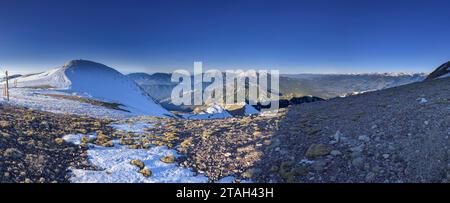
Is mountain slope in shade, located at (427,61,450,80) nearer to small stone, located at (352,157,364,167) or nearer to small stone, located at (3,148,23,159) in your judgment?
small stone, located at (352,157,364,167)

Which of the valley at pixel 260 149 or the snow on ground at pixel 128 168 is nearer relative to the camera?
the valley at pixel 260 149

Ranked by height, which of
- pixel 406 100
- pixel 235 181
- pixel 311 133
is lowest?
pixel 235 181

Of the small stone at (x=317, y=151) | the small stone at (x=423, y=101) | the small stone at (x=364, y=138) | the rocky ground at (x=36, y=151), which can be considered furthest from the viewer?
the small stone at (x=423, y=101)

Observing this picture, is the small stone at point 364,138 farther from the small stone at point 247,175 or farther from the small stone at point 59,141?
the small stone at point 59,141

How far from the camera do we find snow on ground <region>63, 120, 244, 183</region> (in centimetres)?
1650

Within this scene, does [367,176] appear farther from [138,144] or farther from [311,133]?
[138,144]

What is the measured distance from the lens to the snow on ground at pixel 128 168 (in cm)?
1650

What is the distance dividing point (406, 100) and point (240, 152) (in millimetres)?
12821

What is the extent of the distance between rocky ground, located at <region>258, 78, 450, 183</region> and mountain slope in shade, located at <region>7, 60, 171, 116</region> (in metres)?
76.0

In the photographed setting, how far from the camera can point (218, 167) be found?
1803 centimetres

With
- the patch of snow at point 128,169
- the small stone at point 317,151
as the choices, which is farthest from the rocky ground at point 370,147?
the patch of snow at point 128,169

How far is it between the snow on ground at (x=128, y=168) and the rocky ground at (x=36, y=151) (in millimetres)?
724

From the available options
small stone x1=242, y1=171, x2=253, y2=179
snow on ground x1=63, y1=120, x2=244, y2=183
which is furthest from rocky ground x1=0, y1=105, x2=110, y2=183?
small stone x1=242, y1=171, x2=253, y2=179
